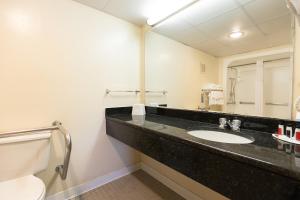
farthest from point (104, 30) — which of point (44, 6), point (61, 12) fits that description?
point (44, 6)

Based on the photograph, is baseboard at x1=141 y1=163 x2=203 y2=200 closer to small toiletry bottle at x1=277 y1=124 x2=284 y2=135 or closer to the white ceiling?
small toiletry bottle at x1=277 y1=124 x2=284 y2=135

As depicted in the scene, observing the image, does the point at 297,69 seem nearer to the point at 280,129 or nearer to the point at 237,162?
the point at 280,129

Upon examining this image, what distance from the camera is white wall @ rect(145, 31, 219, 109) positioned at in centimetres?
152

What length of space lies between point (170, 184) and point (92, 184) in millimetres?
847

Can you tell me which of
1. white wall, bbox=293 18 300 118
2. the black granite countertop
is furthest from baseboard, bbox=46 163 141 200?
white wall, bbox=293 18 300 118

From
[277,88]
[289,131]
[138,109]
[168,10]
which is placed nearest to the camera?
[289,131]

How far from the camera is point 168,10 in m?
1.60

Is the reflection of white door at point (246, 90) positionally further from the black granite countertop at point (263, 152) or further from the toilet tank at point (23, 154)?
the toilet tank at point (23, 154)

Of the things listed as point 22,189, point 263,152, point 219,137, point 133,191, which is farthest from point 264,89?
point 22,189

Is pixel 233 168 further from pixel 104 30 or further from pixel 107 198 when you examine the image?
pixel 104 30

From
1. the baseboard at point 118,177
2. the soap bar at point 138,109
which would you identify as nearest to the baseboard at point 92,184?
the baseboard at point 118,177

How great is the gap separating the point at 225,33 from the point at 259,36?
0.27m

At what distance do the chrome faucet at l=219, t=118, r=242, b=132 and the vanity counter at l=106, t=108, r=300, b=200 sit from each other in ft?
0.15

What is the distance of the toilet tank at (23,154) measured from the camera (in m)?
1.08
